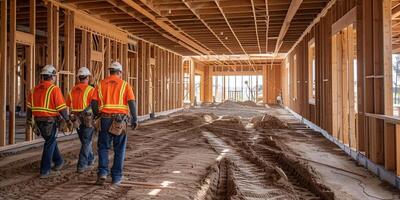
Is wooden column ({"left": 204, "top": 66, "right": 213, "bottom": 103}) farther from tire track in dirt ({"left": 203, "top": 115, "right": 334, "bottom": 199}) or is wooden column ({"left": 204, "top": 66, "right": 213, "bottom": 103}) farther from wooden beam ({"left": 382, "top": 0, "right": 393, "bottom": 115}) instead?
wooden beam ({"left": 382, "top": 0, "right": 393, "bottom": 115})

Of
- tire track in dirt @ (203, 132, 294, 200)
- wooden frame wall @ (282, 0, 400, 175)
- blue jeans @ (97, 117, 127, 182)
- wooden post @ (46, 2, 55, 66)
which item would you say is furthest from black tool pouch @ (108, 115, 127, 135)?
wooden post @ (46, 2, 55, 66)

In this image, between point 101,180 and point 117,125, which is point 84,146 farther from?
point 117,125

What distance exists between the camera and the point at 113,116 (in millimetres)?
4941

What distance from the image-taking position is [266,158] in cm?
694

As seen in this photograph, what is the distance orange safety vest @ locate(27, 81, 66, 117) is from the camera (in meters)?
5.40

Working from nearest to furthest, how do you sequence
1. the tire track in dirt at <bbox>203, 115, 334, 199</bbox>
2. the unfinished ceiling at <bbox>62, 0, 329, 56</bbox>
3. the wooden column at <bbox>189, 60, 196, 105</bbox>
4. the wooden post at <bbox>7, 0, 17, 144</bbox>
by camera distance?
the tire track in dirt at <bbox>203, 115, 334, 199</bbox> < the wooden post at <bbox>7, 0, 17, 144</bbox> < the unfinished ceiling at <bbox>62, 0, 329, 56</bbox> < the wooden column at <bbox>189, 60, 196, 105</bbox>

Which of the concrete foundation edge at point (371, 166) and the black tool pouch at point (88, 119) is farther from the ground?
the black tool pouch at point (88, 119)

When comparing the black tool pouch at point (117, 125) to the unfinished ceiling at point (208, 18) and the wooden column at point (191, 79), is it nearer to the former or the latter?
the unfinished ceiling at point (208, 18)

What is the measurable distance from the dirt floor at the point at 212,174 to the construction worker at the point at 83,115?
0.88 ft

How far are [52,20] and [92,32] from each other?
6.68ft

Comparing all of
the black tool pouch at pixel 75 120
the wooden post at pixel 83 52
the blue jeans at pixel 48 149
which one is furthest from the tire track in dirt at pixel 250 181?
the wooden post at pixel 83 52

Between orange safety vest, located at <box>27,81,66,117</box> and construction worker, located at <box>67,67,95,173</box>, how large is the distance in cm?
33

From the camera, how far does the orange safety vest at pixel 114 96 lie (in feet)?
16.3

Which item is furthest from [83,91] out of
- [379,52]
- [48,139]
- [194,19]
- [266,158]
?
[194,19]
